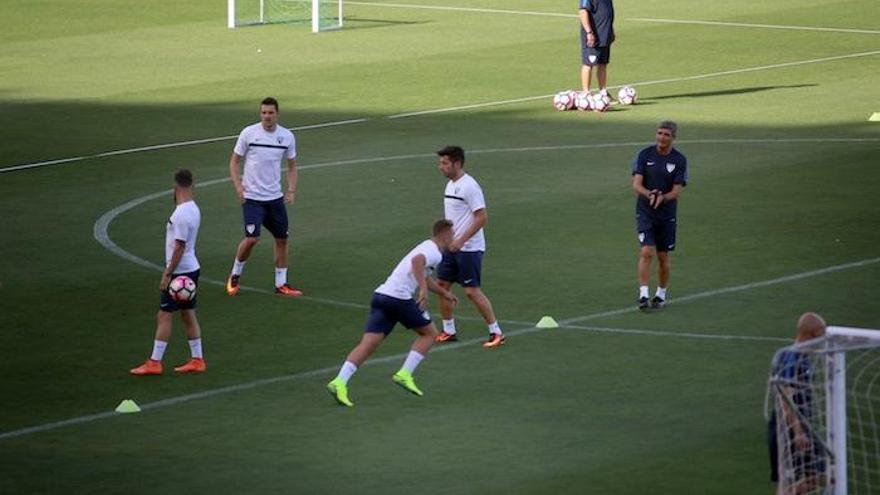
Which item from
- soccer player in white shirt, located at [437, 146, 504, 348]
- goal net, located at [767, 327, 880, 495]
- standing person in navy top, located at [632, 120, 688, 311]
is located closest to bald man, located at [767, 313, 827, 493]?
goal net, located at [767, 327, 880, 495]

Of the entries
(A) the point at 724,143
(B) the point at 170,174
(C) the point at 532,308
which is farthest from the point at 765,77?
(C) the point at 532,308

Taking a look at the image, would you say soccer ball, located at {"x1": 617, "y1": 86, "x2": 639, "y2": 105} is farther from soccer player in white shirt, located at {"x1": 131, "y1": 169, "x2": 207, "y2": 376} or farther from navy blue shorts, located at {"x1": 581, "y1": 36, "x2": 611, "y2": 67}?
soccer player in white shirt, located at {"x1": 131, "y1": 169, "x2": 207, "y2": 376}

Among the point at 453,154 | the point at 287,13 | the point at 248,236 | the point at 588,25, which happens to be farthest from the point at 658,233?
the point at 287,13

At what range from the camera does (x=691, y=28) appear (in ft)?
148

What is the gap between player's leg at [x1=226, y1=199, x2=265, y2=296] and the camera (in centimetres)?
2119

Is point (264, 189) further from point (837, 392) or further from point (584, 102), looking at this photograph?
point (584, 102)

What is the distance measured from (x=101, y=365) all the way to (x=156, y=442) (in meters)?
2.80

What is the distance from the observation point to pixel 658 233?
20.4m

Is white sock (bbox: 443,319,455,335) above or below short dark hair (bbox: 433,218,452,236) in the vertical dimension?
below

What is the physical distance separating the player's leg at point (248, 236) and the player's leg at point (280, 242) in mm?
113

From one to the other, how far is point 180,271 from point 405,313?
97.8 inches

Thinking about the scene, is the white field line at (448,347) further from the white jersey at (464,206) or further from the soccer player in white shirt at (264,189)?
the soccer player in white shirt at (264,189)

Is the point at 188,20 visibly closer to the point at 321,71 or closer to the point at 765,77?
the point at 321,71

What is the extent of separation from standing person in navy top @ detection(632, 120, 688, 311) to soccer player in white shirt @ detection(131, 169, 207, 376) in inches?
197
